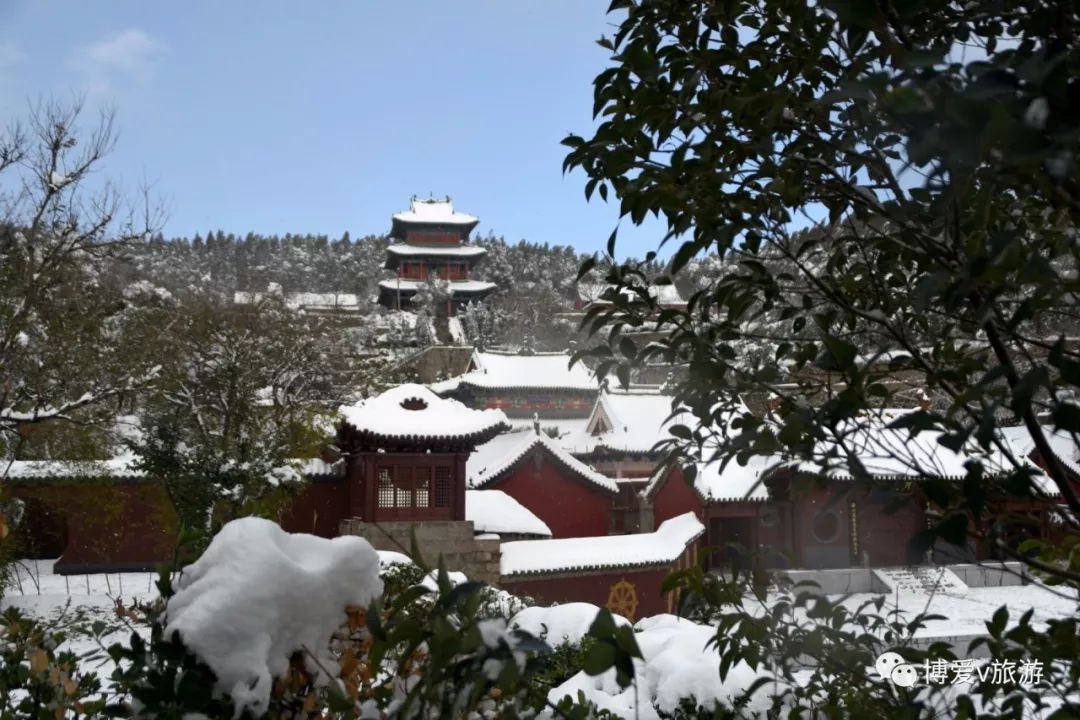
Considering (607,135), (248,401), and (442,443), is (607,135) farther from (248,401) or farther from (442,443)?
(248,401)

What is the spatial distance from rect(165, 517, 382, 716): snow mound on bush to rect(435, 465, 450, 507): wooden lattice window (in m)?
11.2

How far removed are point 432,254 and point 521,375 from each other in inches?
637

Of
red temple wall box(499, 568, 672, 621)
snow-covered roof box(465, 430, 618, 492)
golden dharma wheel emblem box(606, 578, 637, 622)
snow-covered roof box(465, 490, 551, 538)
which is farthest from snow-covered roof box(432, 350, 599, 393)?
golden dharma wheel emblem box(606, 578, 637, 622)

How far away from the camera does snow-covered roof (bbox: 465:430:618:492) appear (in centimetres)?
1500

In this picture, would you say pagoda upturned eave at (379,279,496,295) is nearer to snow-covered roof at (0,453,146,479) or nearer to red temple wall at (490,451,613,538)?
red temple wall at (490,451,613,538)

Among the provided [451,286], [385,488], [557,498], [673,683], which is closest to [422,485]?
[385,488]

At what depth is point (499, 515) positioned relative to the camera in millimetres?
13203

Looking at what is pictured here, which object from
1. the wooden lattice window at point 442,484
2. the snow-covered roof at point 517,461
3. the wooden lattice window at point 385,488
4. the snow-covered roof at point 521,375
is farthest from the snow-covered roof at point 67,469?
the snow-covered roof at point 521,375

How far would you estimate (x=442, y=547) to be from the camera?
38.9 feet

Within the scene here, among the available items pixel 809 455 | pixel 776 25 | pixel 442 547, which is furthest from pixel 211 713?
pixel 442 547

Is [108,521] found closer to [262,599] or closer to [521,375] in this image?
[262,599]

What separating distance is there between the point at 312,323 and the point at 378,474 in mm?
6273

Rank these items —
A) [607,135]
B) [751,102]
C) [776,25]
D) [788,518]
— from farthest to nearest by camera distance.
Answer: [788,518]
[776,25]
[607,135]
[751,102]

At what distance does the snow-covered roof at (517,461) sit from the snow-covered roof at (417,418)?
220 cm
